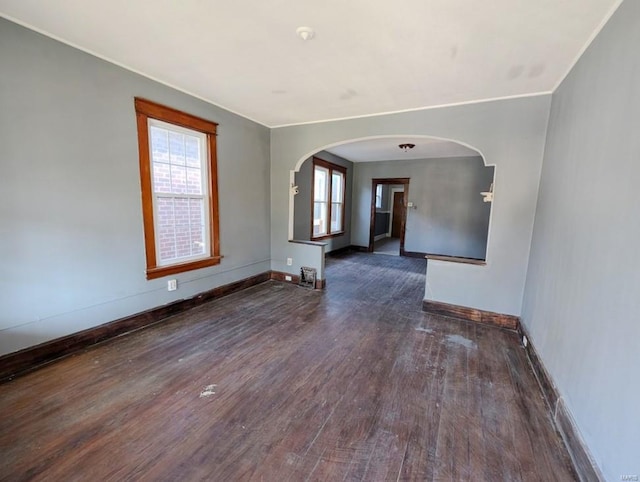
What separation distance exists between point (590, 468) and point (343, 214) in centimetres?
666

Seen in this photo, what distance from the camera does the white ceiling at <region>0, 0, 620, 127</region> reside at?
1778mm

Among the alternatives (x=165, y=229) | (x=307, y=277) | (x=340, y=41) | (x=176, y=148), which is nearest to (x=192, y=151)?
(x=176, y=148)

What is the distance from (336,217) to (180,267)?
4.80 m

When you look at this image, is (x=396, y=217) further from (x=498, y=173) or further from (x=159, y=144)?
(x=159, y=144)

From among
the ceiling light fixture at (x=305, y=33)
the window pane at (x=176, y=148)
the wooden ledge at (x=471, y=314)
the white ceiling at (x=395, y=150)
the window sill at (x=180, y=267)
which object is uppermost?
the ceiling light fixture at (x=305, y=33)

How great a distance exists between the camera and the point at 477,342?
2.94 metres

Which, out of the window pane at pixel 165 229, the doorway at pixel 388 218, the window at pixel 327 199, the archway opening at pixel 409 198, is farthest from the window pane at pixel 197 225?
the doorway at pixel 388 218

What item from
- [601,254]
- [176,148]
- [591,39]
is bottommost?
[601,254]

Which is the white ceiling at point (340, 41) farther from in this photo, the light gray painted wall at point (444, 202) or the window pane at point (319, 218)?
the light gray painted wall at point (444, 202)

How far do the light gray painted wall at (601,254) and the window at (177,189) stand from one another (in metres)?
3.71

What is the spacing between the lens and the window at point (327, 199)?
6555 mm

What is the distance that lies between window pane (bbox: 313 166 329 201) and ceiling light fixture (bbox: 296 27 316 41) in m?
4.30

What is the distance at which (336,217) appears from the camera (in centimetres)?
761

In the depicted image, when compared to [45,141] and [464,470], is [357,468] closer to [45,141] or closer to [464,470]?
[464,470]
